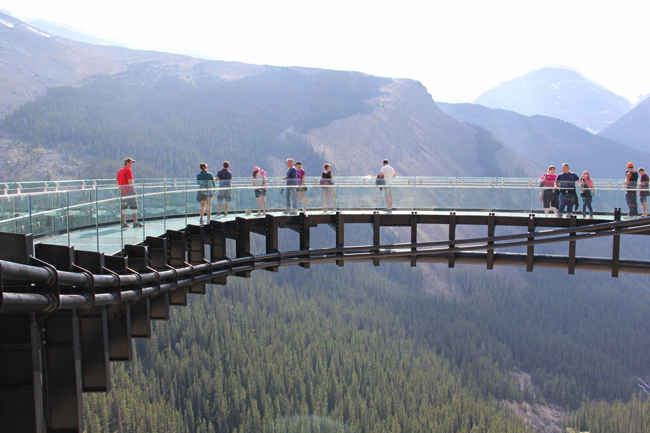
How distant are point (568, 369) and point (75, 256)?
166 metres

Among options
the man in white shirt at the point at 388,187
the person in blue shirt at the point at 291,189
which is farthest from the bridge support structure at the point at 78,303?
the man in white shirt at the point at 388,187

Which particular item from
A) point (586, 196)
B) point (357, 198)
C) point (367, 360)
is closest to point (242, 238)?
point (357, 198)

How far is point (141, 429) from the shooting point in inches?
3637

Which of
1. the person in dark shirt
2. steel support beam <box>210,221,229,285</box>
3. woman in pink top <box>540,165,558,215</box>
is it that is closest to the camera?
steel support beam <box>210,221,229,285</box>

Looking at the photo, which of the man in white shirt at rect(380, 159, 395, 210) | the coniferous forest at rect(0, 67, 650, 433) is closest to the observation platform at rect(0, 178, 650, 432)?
the man in white shirt at rect(380, 159, 395, 210)

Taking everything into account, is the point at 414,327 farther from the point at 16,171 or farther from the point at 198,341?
the point at 16,171

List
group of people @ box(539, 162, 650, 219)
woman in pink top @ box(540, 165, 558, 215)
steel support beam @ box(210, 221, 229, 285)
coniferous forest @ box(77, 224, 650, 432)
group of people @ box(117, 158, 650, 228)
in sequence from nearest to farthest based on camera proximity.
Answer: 1. steel support beam @ box(210, 221, 229, 285)
2. group of people @ box(117, 158, 650, 228)
3. group of people @ box(539, 162, 650, 219)
4. woman in pink top @ box(540, 165, 558, 215)
5. coniferous forest @ box(77, 224, 650, 432)

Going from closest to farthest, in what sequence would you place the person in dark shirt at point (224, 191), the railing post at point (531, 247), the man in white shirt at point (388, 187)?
the person in dark shirt at point (224, 191), the railing post at point (531, 247), the man in white shirt at point (388, 187)

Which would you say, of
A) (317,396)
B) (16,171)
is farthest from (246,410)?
(16,171)

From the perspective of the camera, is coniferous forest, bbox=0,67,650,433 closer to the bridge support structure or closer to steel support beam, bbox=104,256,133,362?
the bridge support structure

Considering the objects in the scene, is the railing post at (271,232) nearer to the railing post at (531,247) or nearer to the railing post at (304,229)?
the railing post at (304,229)

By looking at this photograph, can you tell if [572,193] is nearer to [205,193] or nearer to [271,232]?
[271,232]

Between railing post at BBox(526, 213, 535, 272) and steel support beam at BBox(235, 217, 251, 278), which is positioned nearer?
steel support beam at BBox(235, 217, 251, 278)

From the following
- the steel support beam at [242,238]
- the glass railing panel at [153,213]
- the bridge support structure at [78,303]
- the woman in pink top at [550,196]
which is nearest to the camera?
the bridge support structure at [78,303]
